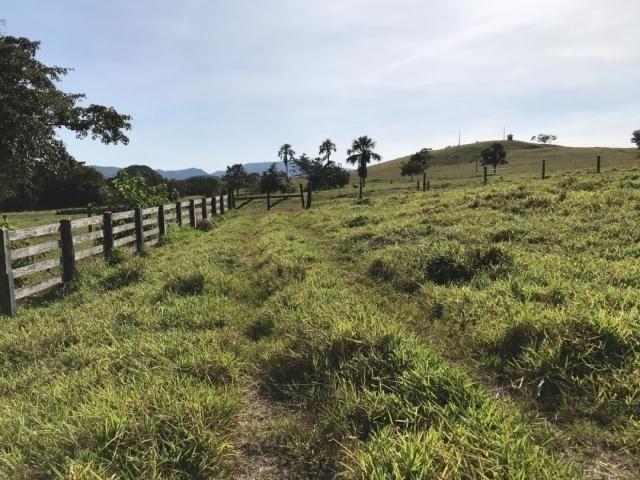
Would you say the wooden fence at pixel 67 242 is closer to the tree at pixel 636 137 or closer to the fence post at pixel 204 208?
the fence post at pixel 204 208

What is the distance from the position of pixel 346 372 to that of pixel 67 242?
280 inches

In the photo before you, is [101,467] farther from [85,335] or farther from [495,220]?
[495,220]

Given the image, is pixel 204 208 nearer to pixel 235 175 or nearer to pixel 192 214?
pixel 192 214

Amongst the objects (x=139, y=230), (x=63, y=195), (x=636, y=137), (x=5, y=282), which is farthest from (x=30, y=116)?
(x=636, y=137)

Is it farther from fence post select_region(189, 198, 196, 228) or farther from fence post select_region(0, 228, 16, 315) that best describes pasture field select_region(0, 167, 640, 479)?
fence post select_region(189, 198, 196, 228)

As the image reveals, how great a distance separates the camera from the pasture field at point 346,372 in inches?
111

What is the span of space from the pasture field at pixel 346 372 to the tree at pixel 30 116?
14988 mm

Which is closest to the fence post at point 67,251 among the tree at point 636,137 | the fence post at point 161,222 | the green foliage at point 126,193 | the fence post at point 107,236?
the fence post at point 107,236

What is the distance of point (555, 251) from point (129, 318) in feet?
21.8

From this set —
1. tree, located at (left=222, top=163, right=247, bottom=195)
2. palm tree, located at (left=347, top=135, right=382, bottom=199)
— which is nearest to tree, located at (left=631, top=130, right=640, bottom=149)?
palm tree, located at (left=347, top=135, right=382, bottom=199)

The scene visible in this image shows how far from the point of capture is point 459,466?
252cm

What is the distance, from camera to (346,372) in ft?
12.7

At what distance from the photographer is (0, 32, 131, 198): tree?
19.1 meters

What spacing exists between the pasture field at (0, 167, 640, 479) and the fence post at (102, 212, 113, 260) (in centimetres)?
267
